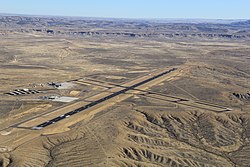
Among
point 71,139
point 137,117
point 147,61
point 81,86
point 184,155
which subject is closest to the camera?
point 184,155

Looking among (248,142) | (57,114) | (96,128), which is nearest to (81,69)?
(57,114)

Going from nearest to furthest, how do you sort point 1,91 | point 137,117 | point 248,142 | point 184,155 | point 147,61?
1. point 184,155
2. point 248,142
3. point 137,117
4. point 1,91
5. point 147,61

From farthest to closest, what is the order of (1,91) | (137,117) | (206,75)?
(206,75), (1,91), (137,117)

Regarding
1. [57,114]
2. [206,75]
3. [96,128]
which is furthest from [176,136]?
[206,75]

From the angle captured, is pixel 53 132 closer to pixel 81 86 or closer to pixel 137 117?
pixel 137 117

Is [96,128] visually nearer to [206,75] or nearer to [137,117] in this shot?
[137,117]

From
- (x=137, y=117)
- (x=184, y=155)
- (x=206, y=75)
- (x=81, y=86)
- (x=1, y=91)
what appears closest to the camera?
(x=184, y=155)

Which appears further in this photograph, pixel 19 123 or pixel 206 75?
pixel 206 75

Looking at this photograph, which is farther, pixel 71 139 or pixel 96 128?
pixel 96 128

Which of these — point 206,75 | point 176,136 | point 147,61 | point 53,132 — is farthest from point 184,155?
point 147,61
